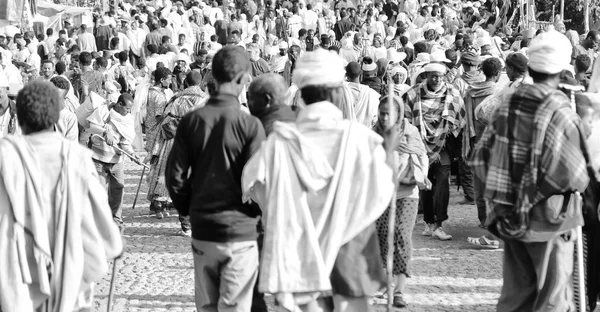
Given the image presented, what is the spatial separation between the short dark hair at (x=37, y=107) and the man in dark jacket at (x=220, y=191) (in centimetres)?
82

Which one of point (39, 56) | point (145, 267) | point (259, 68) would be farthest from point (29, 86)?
point (39, 56)

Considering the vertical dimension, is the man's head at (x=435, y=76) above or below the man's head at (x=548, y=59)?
below

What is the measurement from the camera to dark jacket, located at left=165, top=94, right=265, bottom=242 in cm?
614

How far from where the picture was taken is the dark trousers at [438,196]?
437 inches

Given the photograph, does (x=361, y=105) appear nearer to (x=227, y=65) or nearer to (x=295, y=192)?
(x=227, y=65)

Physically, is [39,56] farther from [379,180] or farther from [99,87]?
[379,180]

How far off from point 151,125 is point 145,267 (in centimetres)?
339

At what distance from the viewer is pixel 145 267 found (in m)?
10.1

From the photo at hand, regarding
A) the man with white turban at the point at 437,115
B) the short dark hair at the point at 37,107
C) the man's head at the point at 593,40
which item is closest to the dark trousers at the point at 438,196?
the man with white turban at the point at 437,115

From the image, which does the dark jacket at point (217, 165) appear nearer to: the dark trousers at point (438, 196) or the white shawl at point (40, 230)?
the white shawl at point (40, 230)

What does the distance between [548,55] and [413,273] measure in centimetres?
382

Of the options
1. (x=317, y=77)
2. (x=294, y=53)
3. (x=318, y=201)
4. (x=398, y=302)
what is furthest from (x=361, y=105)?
(x=294, y=53)

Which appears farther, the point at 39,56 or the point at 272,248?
the point at 39,56

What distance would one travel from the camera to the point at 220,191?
20.2 ft
